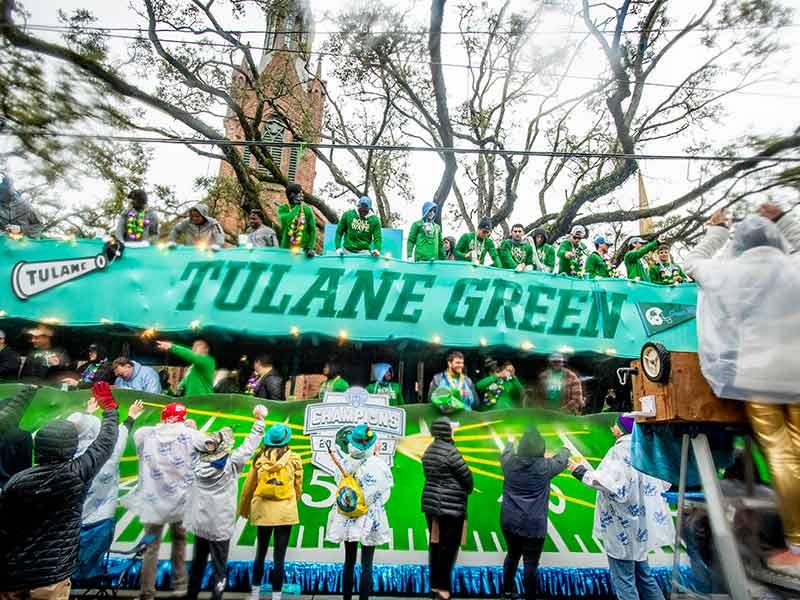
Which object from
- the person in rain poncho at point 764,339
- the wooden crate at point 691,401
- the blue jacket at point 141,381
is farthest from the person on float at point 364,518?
the person in rain poncho at point 764,339

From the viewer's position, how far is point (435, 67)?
10.8 meters

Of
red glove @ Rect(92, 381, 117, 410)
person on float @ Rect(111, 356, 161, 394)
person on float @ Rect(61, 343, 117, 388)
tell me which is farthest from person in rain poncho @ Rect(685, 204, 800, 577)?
person on float @ Rect(61, 343, 117, 388)

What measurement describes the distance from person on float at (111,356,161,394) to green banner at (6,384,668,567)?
0.73 ft

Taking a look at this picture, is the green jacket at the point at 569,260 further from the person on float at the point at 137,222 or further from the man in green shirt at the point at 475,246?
the person on float at the point at 137,222

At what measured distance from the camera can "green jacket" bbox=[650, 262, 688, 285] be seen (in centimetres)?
746

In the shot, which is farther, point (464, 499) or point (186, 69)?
point (186, 69)

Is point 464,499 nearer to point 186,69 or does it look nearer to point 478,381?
point 478,381

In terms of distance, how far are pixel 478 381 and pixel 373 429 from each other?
155 centimetres

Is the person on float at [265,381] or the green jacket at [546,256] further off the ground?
the green jacket at [546,256]

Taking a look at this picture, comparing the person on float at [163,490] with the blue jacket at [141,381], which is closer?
the person on float at [163,490]

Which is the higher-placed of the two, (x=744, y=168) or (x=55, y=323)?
(x=744, y=168)

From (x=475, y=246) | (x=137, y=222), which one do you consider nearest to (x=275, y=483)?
(x=137, y=222)

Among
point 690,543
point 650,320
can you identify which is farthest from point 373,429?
point 650,320

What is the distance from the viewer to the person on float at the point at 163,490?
4633mm
